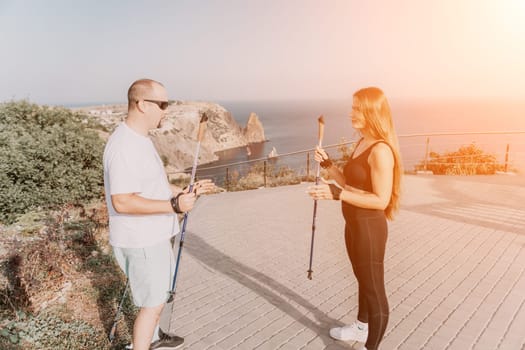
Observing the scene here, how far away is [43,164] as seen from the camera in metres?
10.6

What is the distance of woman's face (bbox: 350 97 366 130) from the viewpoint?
2.80 m

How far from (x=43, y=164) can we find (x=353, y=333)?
10.2 m

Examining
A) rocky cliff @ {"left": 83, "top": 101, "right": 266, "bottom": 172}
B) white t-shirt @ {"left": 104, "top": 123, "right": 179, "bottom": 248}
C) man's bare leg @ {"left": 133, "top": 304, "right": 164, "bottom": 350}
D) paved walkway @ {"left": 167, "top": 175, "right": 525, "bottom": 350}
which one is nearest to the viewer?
white t-shirt @ {"left": 104, "top": 123, "right": 179, "bottom": 248}

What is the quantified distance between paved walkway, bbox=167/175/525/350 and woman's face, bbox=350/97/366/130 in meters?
2.08

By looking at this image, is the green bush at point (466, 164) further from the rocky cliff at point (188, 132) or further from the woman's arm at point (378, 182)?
the rocky cliff at point (188, 132)

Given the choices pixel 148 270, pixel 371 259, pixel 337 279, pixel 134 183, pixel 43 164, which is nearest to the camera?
pixel 134 183

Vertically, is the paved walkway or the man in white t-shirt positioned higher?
the man in white t-shirt

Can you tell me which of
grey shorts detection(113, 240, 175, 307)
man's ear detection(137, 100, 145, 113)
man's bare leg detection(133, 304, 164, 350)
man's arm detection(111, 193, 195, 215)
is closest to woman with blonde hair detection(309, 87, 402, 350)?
man's arm detection(111, 193, 195, 215)

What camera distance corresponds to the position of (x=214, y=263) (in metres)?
5.59

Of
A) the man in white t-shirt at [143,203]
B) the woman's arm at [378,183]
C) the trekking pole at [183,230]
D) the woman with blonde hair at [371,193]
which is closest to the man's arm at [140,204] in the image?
the man in white t-shirt at [143,203]

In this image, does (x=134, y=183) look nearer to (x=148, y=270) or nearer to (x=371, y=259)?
(x=148, y=270)

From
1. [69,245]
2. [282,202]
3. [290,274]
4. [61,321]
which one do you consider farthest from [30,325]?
[282,202]

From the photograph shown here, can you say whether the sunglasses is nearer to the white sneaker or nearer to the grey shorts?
the grey shorts

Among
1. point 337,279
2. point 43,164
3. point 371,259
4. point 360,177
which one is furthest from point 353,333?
point 43,164
